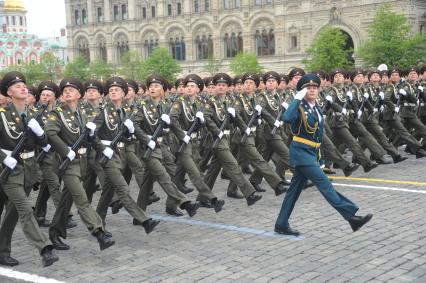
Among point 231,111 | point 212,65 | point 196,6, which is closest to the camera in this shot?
point 231,111

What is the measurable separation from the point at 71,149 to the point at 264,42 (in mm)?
47814

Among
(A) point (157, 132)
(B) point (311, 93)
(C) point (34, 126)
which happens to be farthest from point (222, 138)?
(C) point (34, 126)

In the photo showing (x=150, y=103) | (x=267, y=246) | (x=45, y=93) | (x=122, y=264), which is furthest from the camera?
(x=45, y=93)

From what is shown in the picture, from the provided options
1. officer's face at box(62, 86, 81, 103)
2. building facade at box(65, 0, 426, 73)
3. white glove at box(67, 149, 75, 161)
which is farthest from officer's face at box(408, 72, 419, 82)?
building facade at box(65, 0, 426, 73)

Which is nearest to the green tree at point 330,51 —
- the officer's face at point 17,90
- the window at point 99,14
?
the window at point 99,14

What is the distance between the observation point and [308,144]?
275 inches

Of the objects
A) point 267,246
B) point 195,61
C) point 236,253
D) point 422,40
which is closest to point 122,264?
point 236,253

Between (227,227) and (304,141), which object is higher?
(304,141)

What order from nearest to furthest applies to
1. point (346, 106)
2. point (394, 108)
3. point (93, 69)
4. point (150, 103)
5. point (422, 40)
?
point (150, 103) < point (346, 106) < point (394, 108) < point (422, 40) < point (93, 69)

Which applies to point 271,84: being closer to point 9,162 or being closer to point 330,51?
point 9,162

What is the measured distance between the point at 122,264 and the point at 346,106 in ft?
21.9

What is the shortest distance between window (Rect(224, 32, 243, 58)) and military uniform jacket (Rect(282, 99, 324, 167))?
4873cm

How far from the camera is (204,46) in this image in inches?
2275

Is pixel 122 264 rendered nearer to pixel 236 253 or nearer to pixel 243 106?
pixel 236 253
